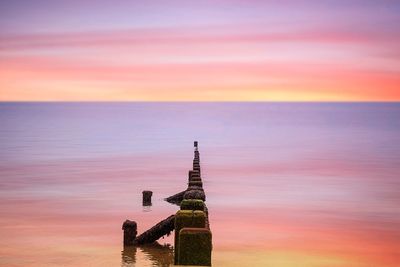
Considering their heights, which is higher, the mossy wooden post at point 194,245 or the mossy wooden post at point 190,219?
the mossy wooden post at point 190,219

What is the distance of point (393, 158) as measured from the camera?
63.2 metres

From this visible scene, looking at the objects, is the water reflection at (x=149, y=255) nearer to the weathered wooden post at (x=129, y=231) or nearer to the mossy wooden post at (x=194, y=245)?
the weathered wooden post at (x=129, y=231)

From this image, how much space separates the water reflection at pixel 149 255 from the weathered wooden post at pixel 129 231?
17cm

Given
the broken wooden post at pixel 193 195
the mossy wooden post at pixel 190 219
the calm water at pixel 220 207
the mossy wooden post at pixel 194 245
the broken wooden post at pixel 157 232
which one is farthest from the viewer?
the calm water at pixel 220 207

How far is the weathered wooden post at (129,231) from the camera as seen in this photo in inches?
731

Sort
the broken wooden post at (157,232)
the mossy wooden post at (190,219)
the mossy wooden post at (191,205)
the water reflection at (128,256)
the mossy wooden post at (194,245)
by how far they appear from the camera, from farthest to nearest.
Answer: the water reflection at (128,256)
the broken wooden post at (157,232)
the mossy wooden post at (191,205)
the mossy wooden post at (190,219)
the mossy wooden post at (194,245)

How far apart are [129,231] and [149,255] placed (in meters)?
1.13

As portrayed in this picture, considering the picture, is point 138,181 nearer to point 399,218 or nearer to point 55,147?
point 399,218

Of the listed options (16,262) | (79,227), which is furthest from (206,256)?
(79,227)

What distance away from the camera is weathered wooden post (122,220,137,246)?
1856cm

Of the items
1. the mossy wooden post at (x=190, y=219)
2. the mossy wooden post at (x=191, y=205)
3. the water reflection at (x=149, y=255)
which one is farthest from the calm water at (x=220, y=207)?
the mossy wooden post at (x=190, y=219)

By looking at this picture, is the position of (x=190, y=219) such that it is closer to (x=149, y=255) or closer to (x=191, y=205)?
(x=191, y=205)

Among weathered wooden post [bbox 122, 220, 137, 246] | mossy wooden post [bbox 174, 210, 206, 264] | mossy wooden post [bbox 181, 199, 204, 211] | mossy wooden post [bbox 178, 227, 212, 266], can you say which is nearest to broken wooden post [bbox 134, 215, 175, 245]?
weathered wooden post [bbox 122, 220, 137, 246]

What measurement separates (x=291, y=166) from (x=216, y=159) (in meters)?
8.29
